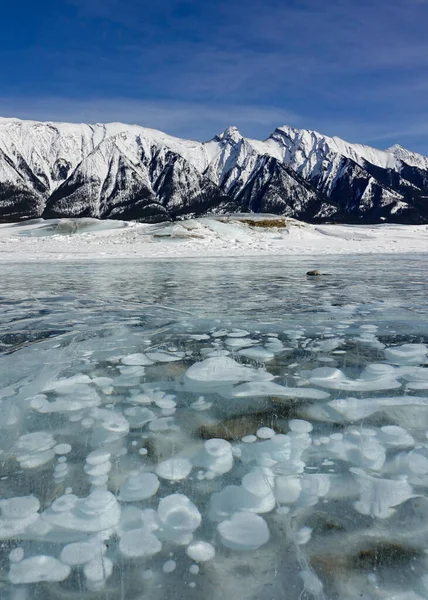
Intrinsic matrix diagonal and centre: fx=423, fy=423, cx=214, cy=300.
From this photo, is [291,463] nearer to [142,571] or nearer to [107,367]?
[142,571]

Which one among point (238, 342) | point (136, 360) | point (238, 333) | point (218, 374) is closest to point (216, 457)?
point (218, 374)

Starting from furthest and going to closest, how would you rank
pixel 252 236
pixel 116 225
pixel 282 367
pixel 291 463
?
pixel 116 225
pixel 252 236
pixel 282 367
pixel 291 463

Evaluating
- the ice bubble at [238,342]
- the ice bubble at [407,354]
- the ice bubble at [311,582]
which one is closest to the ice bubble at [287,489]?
the ice bubble at [311,582]

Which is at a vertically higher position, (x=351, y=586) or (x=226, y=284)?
(x=351, y=586)

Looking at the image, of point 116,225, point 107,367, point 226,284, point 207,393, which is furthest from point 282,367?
point 116,225

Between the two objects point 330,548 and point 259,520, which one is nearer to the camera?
point 330,548

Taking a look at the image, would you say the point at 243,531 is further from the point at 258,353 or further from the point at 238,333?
the point at 238,333

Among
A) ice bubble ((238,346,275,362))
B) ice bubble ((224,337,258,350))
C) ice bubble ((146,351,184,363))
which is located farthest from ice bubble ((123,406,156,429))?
ice bubble ((224,337,258,350))
